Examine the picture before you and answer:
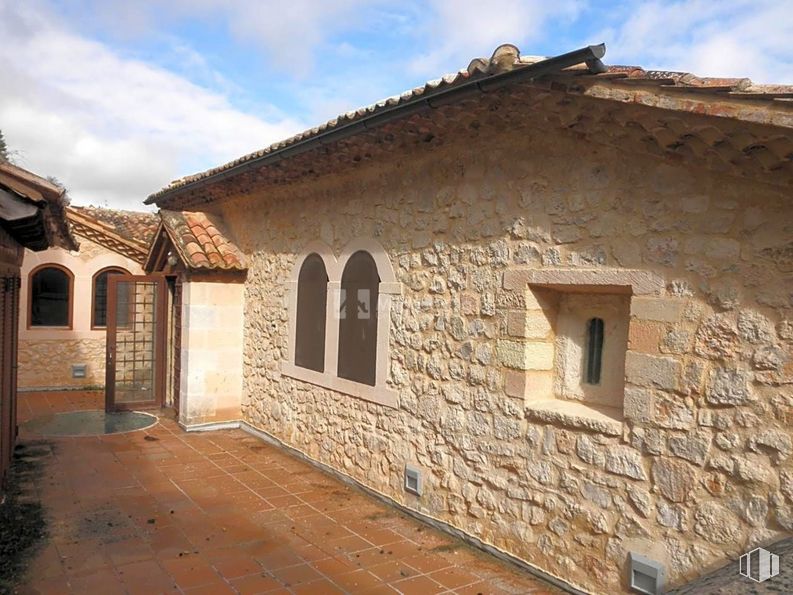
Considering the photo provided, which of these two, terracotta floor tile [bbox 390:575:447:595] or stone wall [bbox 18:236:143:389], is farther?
stone wall [bbox 18:236:143:389]

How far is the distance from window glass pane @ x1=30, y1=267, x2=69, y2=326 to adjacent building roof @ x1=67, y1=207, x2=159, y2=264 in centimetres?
101

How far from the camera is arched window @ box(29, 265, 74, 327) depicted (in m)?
12.0

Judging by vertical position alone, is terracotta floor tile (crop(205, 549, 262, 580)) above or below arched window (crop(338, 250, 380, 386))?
below

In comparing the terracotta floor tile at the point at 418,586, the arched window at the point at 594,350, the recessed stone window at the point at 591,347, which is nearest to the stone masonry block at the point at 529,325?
the recessed stone window at the point at 591,347

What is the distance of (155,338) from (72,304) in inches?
112

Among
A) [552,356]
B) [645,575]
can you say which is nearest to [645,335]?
[552,356]

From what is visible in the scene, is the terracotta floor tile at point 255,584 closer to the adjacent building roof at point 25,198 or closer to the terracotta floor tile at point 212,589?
the terracotta floor tile at point 212,589

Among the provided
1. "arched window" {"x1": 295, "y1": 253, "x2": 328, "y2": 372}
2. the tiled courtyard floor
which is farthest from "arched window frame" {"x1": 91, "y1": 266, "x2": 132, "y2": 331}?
"arched window" {"x1": 295, "y1": 253, "x2": 328, "y2": 372}

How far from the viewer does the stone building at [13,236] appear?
14.3 ft

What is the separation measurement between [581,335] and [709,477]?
1.36m

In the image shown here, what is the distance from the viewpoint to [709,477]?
341 cm

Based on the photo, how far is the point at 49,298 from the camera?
1217cm

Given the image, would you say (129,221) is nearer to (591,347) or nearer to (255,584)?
(255,584)

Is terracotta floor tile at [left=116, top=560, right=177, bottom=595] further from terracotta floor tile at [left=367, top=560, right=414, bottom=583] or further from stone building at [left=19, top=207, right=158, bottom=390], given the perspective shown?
stone building at [left=19, top=207, right=158, bottom=390]
